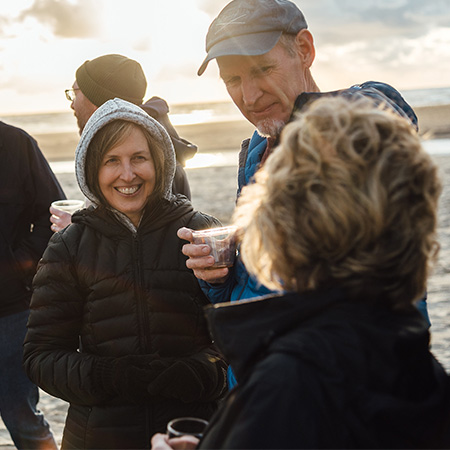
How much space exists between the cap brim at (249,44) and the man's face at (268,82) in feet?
0.18

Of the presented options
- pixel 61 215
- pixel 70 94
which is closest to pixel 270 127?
pixel 61 215

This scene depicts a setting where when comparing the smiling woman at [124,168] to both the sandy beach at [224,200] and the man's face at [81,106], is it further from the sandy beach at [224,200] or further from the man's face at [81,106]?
the sandy beach at [224,200]

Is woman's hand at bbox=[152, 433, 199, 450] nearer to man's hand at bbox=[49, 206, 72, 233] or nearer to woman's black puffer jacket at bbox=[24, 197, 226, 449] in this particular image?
woman's black puffer jacket at bbox=[24, 197, 226, 449]

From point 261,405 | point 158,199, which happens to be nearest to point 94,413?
point 158,199

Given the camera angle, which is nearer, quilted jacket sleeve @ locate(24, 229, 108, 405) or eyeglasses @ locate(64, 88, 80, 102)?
quilted jacket sleeve @ locate(24, 229, 108, 405)

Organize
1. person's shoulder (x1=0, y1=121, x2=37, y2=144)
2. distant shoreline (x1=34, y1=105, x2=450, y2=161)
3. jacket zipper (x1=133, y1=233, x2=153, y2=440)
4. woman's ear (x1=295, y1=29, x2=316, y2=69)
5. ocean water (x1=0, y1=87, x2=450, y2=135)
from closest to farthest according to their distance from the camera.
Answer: jacket zipper (x1=133, y1=233, x2=153, y2=440)
woman's ear (x1=295, y1=29, x2=316, y2=69)
person's shoulder (x1=0, y1=121, x2=37, y2=144)
distant shoreline (x1=34, y1=105, x2=450, y2=161)
ocean water (x1=0, y1=87, x2=450, y2=135)

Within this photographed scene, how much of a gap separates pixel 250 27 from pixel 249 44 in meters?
0.07

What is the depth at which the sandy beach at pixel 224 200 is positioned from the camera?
4836 mm

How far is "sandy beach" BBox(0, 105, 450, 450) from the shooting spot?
15.9 feet

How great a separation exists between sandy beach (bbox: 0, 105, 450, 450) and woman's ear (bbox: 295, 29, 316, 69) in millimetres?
809

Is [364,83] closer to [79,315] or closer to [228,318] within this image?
[228,318]

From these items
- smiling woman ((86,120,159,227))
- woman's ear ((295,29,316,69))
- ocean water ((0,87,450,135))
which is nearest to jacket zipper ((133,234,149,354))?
smiling woman ((86,120,159,227))

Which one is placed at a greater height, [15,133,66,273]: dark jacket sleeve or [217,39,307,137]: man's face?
[217,39,307,137]: man's face

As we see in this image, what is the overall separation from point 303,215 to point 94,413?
1553mm
